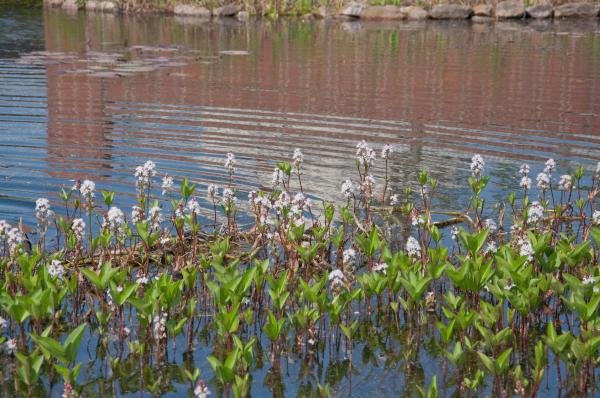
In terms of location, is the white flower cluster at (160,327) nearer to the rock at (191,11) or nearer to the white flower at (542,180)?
the white flower at (542,180)

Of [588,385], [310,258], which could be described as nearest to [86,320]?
[310,258]

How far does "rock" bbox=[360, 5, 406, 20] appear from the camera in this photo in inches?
1441

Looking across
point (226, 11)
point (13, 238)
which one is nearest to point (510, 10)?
point (226, 11)

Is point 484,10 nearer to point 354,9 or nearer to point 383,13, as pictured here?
point 383,13

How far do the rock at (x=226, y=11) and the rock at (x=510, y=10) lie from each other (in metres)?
11.2

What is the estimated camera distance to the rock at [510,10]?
35.4 meters

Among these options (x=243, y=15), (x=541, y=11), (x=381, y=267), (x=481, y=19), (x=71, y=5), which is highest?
(x=71, y=5)

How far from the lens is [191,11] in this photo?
38.5 metres

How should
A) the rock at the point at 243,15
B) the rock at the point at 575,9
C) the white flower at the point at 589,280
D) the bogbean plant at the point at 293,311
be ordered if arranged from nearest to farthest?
the bogbean plant at the point at 293,311 → the white flower at the point at 589,280 → the rock at the point at 575,9 → the rock at the point at 243,15

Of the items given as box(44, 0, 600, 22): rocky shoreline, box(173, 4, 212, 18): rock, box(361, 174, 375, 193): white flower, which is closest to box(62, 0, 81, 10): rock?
box(44, 0, 600, 22): rocky shoreline

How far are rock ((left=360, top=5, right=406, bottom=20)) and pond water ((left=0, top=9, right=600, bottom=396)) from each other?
33.3 ft

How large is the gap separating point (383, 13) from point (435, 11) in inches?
90.8

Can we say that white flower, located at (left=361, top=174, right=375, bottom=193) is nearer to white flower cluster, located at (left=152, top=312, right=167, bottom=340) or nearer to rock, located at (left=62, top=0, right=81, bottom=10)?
white flower cluster, located at (left=152, top=312, right=167, bottom=340)

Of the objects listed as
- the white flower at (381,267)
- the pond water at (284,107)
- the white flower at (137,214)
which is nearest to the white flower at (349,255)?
the white flower at (381,267)
